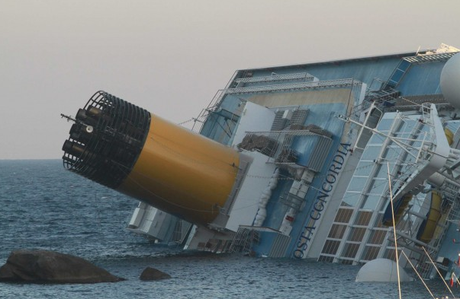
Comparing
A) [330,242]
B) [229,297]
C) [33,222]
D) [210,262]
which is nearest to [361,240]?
[330,242]

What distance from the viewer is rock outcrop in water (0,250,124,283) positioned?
6266 cm

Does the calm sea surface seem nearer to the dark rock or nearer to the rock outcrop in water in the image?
the dark rock

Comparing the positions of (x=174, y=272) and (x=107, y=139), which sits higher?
(x=107, y=139)

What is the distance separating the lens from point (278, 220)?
253 ft

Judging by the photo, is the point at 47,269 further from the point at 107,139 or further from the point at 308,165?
the point at 308,165

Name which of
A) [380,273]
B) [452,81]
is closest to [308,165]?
[452,81]

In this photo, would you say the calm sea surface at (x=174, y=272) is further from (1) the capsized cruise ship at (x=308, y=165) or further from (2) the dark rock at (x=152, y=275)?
(1) the capsized cruise ship at (x=308, y=165)

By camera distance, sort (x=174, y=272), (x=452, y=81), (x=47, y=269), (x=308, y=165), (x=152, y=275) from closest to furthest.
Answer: (x=47, y=269) → (x=152, y=275) → (x=174, y=272) → (x=452, y=81) → (x=308, y=165)

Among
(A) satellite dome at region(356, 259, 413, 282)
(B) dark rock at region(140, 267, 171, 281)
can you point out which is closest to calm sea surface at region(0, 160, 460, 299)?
(B) dark rock at region(140, 267, 171, 281)

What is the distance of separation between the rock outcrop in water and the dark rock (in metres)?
1.79

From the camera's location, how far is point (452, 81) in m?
68.7

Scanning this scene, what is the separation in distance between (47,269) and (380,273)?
17.9 metres

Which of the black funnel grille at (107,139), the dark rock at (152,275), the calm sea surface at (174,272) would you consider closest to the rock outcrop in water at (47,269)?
the calm sea surface at (174,272)

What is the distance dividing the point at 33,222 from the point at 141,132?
38.3m
